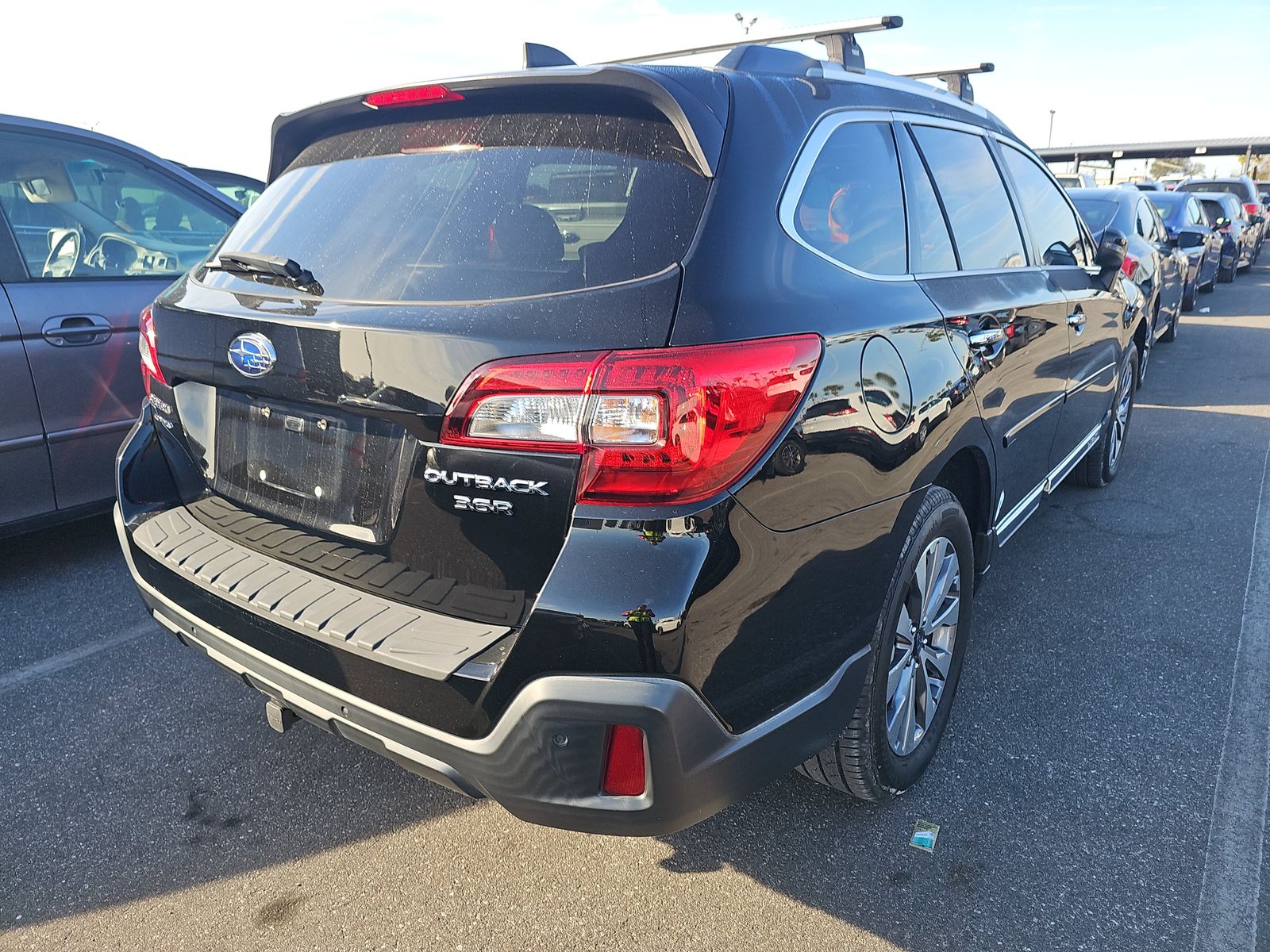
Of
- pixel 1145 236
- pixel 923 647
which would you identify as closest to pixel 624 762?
pixel 923 647

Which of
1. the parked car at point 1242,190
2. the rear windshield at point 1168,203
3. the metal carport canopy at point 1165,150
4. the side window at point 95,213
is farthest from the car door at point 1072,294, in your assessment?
the metal carport canopy at point 1165,150

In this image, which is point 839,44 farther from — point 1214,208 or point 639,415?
point 1214,208

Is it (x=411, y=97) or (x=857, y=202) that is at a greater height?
(x=411, y=97)

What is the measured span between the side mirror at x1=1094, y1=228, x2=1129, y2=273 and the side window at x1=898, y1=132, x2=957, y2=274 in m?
1.81

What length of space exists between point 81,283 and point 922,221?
3256 millimetres

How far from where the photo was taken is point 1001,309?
110 inches

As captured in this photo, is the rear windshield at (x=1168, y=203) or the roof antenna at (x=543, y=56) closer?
the roof antenna at (x=543, y=56)

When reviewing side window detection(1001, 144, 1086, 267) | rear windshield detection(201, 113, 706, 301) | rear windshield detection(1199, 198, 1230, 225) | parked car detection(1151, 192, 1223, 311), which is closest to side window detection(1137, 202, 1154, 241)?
parked car detection(1151, 192, 1223, 311)

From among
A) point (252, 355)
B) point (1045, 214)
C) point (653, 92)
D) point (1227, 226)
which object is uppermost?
point (653, 92)

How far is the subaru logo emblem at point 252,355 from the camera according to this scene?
2014 millimetres

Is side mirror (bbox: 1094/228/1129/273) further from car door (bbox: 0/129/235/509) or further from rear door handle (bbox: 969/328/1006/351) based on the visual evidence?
car door (bbox: 0/129/235/509)

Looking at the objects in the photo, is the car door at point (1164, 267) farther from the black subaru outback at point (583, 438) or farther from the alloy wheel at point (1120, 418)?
the black subaru outback at point (583, 438)

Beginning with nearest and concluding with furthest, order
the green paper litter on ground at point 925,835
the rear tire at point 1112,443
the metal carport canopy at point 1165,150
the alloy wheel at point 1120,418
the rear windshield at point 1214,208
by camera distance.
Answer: the green paper litter on ground at point 925,835, the rear tire at point 1112,443, the alloy wheel at point 1120,418, the rear windshield at point 1214,208, the metal carport canopy at point 1165,150

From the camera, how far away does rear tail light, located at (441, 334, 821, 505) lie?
1.63m
